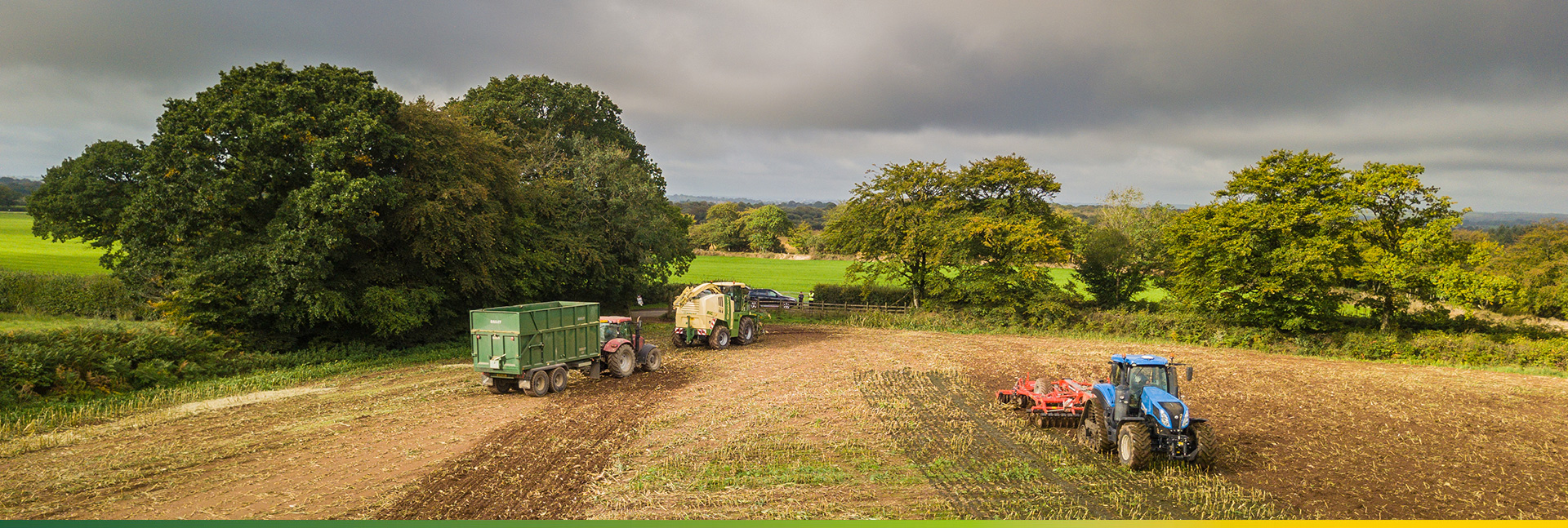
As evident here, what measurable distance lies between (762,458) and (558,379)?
771cm

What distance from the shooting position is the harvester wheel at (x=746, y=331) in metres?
26.5

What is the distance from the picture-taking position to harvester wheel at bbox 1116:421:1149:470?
1088 cm

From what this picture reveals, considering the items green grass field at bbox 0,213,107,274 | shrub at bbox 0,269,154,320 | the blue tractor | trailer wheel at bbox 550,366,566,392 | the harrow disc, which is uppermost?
green grass field at bbox 0,213,107,274

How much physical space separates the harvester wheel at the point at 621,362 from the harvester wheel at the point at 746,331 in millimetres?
6643

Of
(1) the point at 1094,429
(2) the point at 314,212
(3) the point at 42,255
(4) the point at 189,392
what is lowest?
(4) the point at 189,392

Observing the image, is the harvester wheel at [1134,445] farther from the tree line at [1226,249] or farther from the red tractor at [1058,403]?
the tree line at [1226,249]

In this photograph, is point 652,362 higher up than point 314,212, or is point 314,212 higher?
point 314,212

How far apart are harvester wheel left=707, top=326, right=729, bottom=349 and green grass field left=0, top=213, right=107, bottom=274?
27301 mm

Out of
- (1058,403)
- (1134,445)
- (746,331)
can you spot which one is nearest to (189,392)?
(746,331)

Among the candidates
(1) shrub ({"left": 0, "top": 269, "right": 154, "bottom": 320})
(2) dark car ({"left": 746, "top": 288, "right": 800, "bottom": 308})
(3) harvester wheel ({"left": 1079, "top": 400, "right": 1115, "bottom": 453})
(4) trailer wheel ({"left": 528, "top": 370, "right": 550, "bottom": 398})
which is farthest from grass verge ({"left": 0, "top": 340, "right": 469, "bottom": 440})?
(2) dark car ({"left": 746, "top": 288, "right": 800, "bottom": 308})

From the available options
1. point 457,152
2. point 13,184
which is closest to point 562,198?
point 457,152

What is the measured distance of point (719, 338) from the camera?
25.3m

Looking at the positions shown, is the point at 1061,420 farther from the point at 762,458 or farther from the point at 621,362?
the point at 621,362

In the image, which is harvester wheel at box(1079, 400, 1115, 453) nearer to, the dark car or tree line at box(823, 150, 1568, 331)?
tree line at box(823, 150, 1568, 331)
